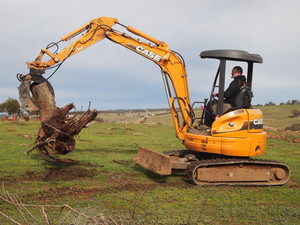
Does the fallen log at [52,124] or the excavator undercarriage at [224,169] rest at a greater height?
the fallen log at [52,124]

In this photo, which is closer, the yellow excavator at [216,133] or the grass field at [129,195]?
the grass field at [129,195]

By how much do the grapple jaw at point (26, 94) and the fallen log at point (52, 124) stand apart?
0.16 metres

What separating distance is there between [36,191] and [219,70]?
554 centimetres

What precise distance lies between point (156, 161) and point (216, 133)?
5.85ft

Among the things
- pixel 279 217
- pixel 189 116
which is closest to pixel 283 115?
pixel 189 116

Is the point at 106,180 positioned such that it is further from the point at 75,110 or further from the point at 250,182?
the point at 250,182

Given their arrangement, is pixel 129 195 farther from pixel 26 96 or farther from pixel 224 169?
pixel 26 96

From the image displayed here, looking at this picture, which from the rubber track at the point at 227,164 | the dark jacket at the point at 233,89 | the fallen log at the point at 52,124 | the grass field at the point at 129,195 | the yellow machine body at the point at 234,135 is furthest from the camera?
the dark jacket at the point at 233,89

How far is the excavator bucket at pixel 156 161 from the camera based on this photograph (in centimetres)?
825

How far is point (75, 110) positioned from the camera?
9.19 m

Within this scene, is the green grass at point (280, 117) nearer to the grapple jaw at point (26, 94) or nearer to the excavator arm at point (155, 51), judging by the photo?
the excavator arm at point (155, 51)

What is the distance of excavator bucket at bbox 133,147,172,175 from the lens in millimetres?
8248

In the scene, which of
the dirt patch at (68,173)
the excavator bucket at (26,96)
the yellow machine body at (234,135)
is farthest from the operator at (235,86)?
the excavator bucket at (26,96)

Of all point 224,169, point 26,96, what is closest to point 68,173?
point 26,96
